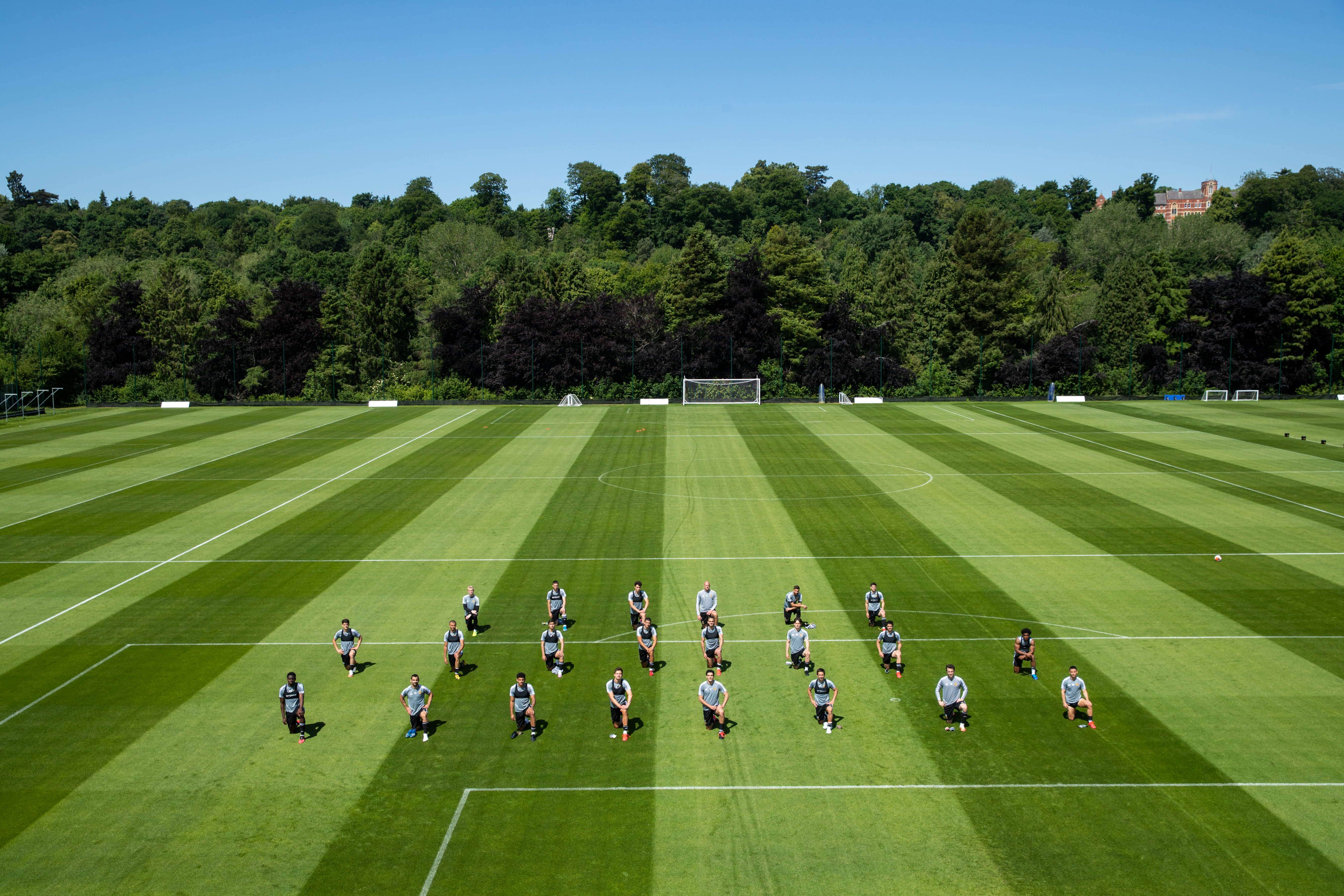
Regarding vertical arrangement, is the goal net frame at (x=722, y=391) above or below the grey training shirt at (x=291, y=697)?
above

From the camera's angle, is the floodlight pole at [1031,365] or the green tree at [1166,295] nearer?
the floodlight pole at [1031,365]

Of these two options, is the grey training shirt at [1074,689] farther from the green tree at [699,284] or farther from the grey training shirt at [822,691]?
the green tree at [699,284]

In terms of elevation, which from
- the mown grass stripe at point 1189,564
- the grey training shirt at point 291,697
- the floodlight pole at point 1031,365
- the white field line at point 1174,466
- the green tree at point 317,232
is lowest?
the grey training shirt at point 291,697

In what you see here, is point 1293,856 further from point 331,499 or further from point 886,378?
point 886,378

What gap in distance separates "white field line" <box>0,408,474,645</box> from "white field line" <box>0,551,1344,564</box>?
3.05ft

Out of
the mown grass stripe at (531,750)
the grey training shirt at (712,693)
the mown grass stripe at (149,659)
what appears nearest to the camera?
the mown grass stripe at (531,750)

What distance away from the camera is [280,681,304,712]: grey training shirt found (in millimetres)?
20344

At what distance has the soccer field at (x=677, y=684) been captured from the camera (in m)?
16.4

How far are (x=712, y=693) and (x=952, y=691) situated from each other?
16.5ft

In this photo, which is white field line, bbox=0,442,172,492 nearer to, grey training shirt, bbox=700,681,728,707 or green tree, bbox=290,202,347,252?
grey training shirt, bbox=700,681,728,707

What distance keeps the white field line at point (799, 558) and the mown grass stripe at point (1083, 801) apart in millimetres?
5209

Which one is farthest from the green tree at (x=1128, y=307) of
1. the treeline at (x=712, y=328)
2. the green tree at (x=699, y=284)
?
the green tree at (x=699, y=284)

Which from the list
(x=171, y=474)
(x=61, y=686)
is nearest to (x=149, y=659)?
(x=61, y=686)

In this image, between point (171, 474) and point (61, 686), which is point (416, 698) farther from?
point (171, 474)
